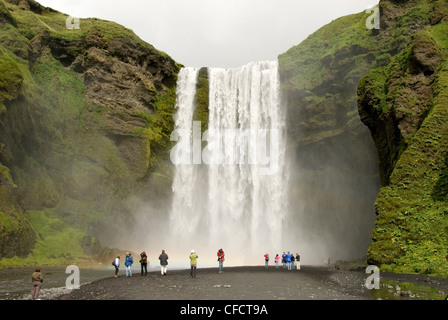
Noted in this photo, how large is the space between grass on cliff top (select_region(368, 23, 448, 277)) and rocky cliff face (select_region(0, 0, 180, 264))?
31.3 meters

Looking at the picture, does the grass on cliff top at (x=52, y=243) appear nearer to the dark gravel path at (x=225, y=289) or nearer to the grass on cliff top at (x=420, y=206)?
the dark gravel path at (x=225, y=289)

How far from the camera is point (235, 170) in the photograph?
172ft

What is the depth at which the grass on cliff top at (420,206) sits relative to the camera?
22.1 metres

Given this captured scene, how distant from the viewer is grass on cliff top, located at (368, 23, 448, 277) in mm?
22109

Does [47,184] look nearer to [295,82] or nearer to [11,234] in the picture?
[11,234]

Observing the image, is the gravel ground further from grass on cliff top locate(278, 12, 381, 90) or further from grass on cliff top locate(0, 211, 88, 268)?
grass on cliff top locate(278, 12, 381, 90)

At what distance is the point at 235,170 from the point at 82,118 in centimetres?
2081

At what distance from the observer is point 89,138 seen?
4912cm

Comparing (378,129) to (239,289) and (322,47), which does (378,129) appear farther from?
(239,289)

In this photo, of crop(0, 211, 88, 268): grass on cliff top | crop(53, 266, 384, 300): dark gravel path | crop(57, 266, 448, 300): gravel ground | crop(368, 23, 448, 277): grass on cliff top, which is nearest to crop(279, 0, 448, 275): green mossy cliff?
crop(368, 23, 448, 277): grass on cliff top

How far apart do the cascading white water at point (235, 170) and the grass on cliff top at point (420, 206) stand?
2372cm

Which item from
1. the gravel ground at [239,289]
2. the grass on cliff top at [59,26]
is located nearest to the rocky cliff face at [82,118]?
the grass on cliff top at [59,26]
